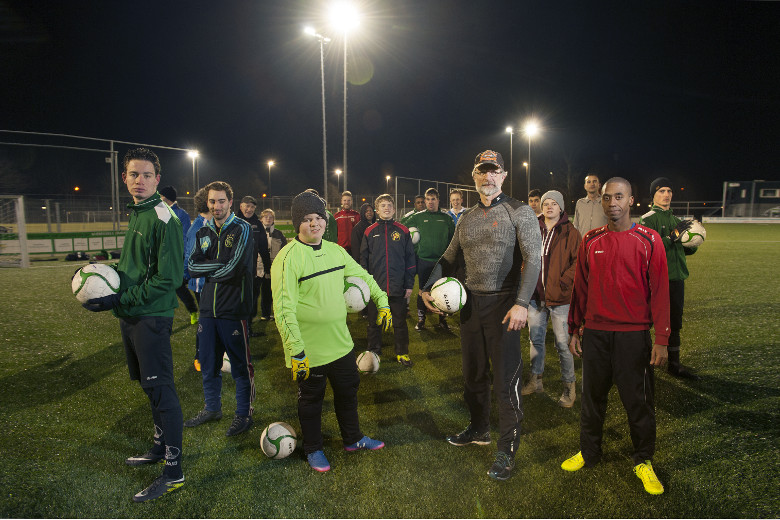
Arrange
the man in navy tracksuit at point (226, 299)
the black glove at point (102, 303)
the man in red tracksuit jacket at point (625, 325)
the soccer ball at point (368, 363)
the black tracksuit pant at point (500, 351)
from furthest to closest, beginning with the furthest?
the soccer ball at point (368, 363) → the man in navy tracksuit at point (226, 299) → the black tracksuit pant at point (500, 351) → the man in red tracksuit jacket at point (625, 325) → the black glove at point (102, 303)

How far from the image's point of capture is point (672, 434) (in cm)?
386

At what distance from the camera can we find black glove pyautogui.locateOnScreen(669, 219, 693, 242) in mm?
5062

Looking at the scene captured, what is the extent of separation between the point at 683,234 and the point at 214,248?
17.2ft

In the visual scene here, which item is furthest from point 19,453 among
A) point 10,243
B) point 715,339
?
point 10,243

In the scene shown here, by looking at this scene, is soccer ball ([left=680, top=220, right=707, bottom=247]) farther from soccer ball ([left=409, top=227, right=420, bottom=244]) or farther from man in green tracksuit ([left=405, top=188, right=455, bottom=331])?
soccer ball ([left=409, top=227, right=420, bottom=244])

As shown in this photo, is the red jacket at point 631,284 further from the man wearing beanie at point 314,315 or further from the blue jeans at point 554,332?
the man wearing beanie at point 314,315

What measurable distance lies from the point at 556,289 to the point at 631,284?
141 centimetres

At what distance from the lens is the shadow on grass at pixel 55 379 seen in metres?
4.71

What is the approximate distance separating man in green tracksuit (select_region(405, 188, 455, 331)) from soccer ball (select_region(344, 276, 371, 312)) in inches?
147

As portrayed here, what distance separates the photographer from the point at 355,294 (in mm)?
3553

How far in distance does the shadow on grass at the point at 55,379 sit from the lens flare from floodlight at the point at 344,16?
10639 mm

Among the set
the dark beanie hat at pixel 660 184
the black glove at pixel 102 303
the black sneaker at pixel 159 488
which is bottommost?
the black sneaker at pixel 159 488

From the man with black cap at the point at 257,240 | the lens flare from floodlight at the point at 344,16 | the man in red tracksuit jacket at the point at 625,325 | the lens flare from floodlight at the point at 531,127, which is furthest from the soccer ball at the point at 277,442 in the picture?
the lens flare from floodlight at the point at 531,127

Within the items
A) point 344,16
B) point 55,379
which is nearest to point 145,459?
point 55,379
